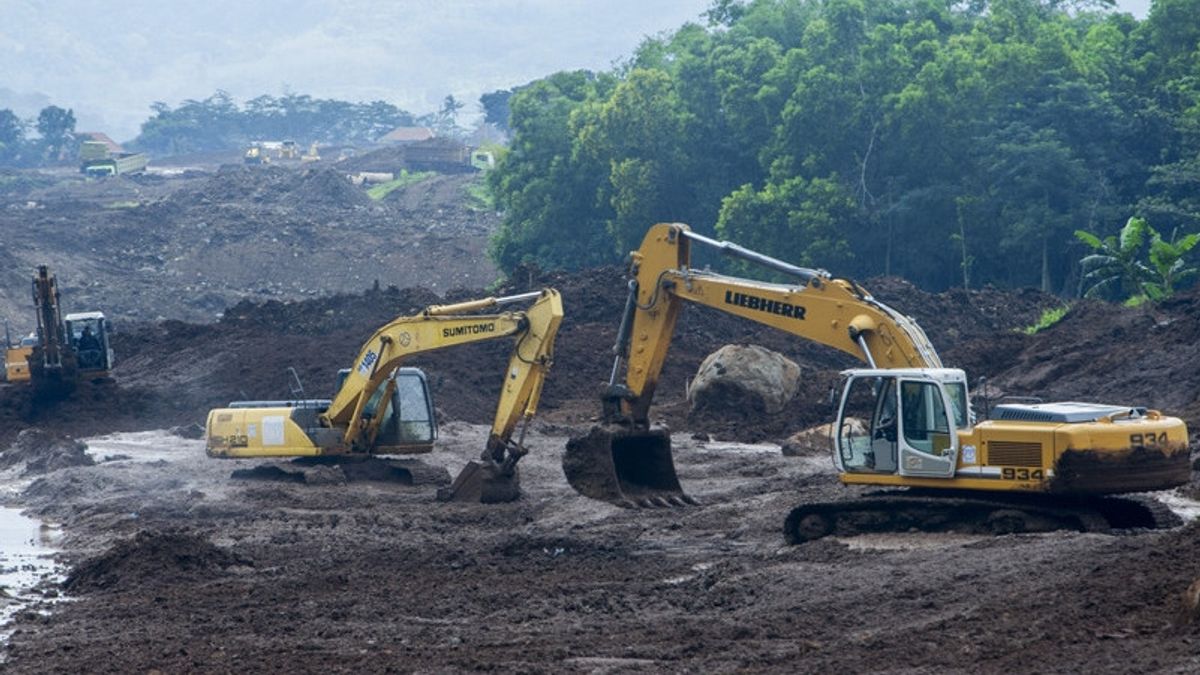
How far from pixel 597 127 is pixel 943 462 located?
46172 millimetres

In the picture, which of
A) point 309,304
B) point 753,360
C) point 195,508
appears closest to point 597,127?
point 309,304

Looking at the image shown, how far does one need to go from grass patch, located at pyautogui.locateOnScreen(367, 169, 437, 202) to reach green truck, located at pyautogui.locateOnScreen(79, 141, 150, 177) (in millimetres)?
20360

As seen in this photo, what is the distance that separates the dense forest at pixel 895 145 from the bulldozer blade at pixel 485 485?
2215 cm

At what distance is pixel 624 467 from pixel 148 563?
19.6 ft

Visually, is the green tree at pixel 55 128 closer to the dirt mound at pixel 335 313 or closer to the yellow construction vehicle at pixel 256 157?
the yellow construction vehicle at pixel 256 157

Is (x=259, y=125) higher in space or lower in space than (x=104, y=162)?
higher

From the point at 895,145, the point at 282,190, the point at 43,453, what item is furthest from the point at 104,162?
the point at 43,453

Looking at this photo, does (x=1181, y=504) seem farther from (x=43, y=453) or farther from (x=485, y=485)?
(x=43, y=453)

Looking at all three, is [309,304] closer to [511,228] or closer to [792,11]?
[511,228]

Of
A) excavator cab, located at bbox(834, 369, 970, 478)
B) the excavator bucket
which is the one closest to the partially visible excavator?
the excavator bucket

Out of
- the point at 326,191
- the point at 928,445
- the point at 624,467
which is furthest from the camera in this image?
the point at 326,191

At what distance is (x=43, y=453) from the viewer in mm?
31625

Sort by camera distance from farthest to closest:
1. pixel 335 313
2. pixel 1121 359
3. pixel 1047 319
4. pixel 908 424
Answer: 1. pixel 335 313
2. pixel 1047 319
3. pixel 1121 359
4. pixel 908 424

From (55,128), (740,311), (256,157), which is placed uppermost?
(55,128)
